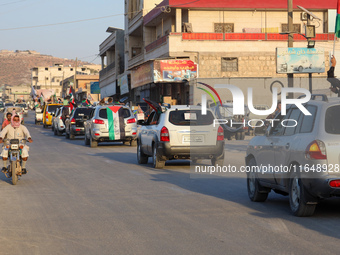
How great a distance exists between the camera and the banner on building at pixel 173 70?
47.0m

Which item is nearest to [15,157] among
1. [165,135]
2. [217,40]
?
[165,135]

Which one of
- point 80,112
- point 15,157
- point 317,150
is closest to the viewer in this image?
point 317,150

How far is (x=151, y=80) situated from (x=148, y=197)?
3672cm

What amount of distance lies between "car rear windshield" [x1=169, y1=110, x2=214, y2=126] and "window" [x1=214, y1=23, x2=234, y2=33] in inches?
1405

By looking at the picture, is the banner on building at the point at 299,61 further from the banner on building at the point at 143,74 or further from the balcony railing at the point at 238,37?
the banner on building at the point at 143,74

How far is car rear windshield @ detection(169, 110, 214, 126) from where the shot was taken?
18.1 m

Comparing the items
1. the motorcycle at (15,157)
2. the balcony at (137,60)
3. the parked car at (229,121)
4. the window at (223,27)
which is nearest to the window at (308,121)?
the motorcycle at (15,157)

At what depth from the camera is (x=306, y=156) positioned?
9.14 metres

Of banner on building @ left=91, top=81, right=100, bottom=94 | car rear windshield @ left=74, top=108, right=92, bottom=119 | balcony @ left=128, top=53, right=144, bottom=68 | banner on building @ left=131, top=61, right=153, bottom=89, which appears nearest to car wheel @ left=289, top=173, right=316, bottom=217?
car rear windshield @ left=74, top=108, right=92, bottom=119

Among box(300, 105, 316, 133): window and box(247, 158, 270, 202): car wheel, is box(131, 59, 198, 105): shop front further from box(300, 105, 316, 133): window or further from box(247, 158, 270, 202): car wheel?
box(300, 105, 316, 133): window

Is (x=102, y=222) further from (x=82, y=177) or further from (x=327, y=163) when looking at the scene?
(x=82, y=177)

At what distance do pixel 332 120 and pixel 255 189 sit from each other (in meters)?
2.46

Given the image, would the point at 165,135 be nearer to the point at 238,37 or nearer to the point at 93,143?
the point at 93,143

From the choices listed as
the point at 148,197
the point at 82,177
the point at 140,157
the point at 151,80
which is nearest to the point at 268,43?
the point at 151,80
